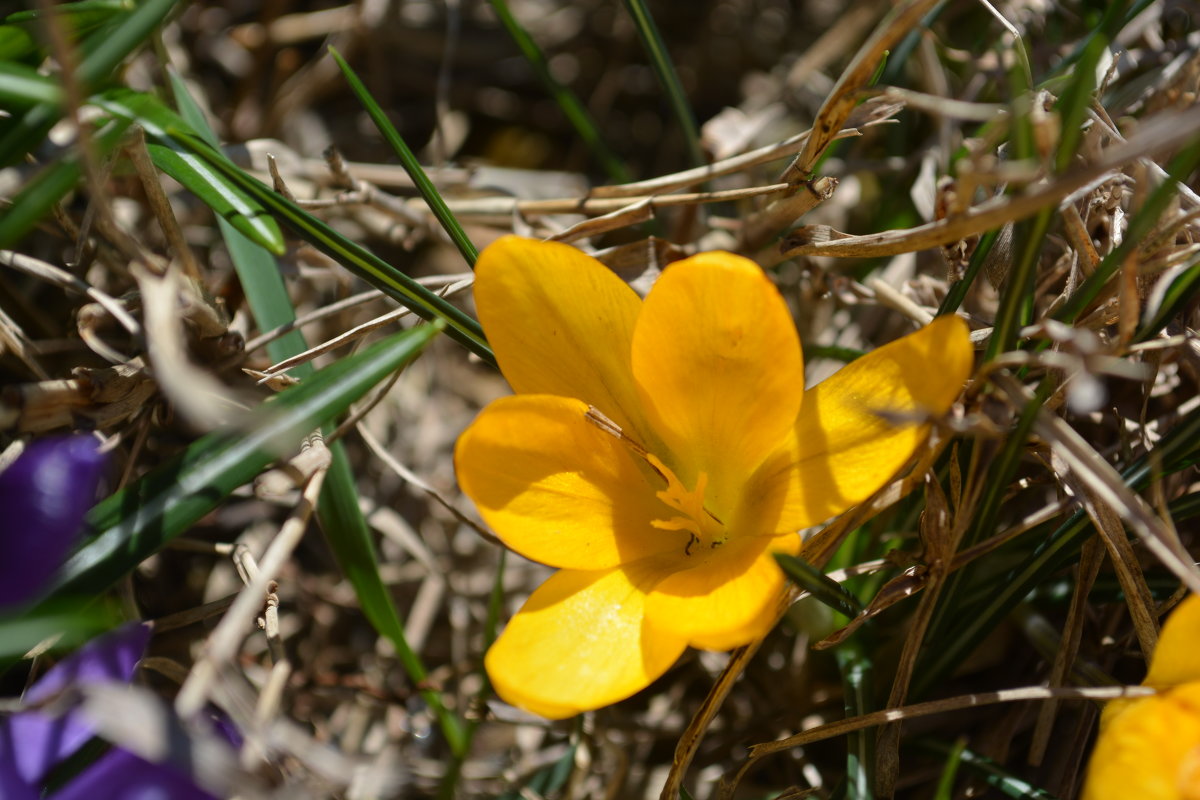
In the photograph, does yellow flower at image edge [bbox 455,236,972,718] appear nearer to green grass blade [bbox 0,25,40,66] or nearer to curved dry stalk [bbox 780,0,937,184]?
curved dry stalk [bbox 780,0,937,184]

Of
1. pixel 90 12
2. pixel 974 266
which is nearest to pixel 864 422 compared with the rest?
pixel 974 266

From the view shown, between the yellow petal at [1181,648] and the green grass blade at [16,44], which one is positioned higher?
the green grass blade at [16,44]

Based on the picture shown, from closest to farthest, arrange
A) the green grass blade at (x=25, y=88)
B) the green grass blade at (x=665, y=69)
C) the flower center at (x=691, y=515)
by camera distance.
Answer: the green grass blade at (x=25, y=88)
the flower center at (x=691, y=515)
the green grass blade at (x=665, y=69)

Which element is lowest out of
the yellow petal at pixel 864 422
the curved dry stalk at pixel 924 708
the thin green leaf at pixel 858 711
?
the thin green leaf at pixel 858 711

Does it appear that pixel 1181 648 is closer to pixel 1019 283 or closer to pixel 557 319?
pixel 1019 283

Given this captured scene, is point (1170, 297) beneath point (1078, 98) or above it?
A: beneath

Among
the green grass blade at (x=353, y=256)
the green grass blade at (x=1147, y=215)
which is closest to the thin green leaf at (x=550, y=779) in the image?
the green grass blade at (x=353, y=256)

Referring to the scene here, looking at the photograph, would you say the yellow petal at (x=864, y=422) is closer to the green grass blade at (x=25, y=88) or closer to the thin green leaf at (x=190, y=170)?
the thin green leaf at (x=190, y=170)

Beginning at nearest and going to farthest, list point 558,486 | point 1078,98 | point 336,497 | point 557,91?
point 1078,98, point 558,486, point 336,497, point 557,91
